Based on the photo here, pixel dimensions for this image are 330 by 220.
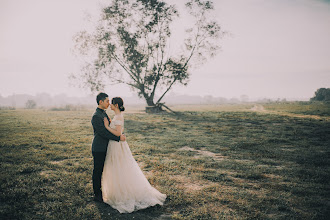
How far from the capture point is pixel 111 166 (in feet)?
16.8

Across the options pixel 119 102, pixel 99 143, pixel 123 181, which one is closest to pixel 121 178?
pixel 123 181

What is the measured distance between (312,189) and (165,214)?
14.5ft

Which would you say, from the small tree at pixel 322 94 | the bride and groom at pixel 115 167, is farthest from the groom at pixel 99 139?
the small tree at pixel 322 94

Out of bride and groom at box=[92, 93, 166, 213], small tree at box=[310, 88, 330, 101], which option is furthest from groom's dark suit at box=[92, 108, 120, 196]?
small tree at box=[310, 88, 330, 101]

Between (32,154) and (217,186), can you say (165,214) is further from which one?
(32,154)

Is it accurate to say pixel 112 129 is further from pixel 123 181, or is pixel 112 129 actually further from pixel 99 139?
pixel 123 181

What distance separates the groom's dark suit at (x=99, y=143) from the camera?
16.0ft

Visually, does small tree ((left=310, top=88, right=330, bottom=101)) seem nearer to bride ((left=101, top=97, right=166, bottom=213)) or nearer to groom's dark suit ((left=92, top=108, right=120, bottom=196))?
bride ((left=101, top=97, right=166, bottom=213))

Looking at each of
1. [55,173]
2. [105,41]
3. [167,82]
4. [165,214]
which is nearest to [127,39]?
[105,41]

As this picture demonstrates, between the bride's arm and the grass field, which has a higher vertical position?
the bride's arm

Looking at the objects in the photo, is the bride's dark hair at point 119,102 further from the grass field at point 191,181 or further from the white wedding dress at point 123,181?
the grass field at point 191,181

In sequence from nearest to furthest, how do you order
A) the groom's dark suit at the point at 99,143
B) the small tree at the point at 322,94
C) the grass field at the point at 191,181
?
1. the grass field at the point at 191,181
2. the groom's dark suit at the point at 99,143
3. the small tree at the point at 322,94

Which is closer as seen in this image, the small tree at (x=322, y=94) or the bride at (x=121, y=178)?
the bride at (x=121, y=178)

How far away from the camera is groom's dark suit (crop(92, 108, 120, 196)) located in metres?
4.87
